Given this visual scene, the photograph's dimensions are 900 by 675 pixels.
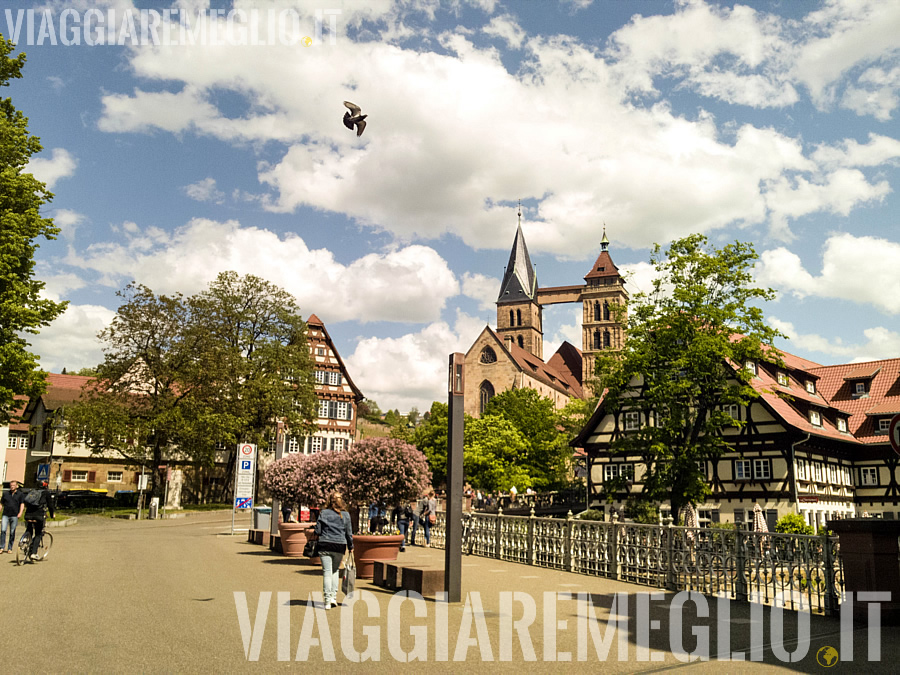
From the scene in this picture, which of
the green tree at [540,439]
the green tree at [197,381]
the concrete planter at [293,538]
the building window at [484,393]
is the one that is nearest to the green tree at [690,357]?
the concrete planter at [293,538]

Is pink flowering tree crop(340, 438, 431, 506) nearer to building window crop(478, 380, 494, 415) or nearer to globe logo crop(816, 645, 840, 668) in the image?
globe logo crop(816, 645, 840, 668)

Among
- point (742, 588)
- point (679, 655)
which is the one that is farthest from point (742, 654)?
point (742, 588)

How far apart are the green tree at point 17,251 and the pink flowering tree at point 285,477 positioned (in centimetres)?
906

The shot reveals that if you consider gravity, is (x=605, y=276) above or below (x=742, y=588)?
above

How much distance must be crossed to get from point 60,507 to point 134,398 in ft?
26.3

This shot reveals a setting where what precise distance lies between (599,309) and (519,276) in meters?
14.3

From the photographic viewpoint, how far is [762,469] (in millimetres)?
35969

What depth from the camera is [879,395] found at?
43062 mm

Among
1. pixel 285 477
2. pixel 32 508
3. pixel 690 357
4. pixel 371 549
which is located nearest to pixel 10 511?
pixel 32 508

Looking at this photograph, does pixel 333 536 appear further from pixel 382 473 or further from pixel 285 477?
pixel 285 477

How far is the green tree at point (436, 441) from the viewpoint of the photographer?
64188 millimetres

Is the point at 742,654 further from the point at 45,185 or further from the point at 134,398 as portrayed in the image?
the point at 134,398

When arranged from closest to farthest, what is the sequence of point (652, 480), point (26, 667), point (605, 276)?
point (26, 667), point (652, 480), point (605, 276)

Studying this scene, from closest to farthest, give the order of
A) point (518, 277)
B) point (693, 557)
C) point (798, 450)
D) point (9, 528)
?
point (693, 557), point (9, 528), point (798, 450), point (518, 277)
